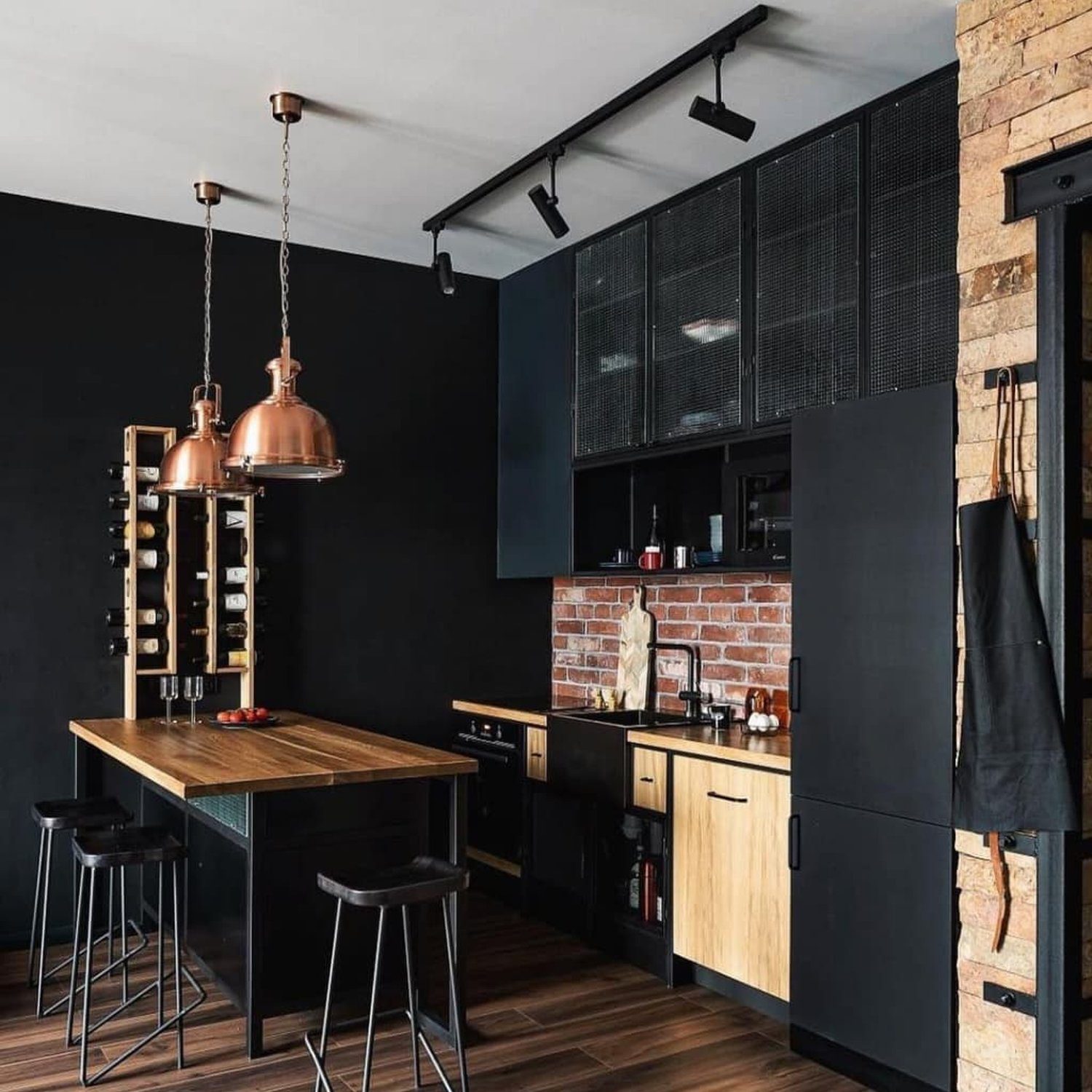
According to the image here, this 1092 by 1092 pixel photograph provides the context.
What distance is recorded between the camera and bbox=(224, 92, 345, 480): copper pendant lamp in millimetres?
3564

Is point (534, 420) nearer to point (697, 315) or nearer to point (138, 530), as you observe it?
point (697, 315)

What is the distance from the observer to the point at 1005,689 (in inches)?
116

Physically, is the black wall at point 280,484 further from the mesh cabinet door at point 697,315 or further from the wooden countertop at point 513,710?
the mesh cabinet door at point 697,315

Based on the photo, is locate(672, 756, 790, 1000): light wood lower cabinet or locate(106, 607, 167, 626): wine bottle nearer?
locate(672, 756, 790, 1000): light wood lower cabinet

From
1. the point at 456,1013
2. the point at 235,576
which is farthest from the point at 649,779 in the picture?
the point at 235,576

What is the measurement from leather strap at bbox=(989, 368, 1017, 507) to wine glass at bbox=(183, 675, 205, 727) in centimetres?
319

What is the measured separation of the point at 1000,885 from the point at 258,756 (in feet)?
7.34

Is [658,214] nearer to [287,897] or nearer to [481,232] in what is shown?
[481,232]

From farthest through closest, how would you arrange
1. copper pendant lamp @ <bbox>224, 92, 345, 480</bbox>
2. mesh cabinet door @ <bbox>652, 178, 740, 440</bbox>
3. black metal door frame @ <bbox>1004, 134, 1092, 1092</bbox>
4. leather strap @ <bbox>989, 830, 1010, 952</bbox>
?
1. mesh cabinet door @ <bbox>652, 178, 740, 440</bbox>
2. copper pendant lamp @ <bbox>224, 92, 345, 480</bbox>
3. leather strap @ <bbox>989, 830, 1010, 952</bbox>
4. black metal door frame @ <bbox>1004, 134, 1092, 1092</bbox>

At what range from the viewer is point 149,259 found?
5.05 meters

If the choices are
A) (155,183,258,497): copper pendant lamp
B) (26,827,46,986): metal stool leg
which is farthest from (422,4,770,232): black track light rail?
(26,827,46,986): metal stool leg

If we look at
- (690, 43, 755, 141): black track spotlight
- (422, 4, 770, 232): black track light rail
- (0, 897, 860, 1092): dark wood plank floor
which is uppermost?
(422, 4, 770, 232): black track light rail

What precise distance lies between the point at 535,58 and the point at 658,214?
54.3 inches

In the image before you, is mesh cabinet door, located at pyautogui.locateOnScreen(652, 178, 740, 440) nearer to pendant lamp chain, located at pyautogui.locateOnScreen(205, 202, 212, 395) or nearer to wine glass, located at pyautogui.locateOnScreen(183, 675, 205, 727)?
pendant lamp chain, located at pyautogui.locateOnScreen(205, 202, 212, 395)
